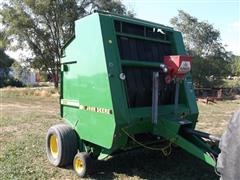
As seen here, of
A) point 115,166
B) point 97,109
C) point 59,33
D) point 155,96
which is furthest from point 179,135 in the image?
point 59,33

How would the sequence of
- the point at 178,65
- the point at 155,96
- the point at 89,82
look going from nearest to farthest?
the point at 178,65 < the point at 155,96 < the point at 89,82

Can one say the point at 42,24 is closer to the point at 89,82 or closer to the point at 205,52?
the point at 205,52

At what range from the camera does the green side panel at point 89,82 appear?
484cm

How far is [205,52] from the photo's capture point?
92.9 ft

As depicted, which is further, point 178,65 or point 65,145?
point 65,145

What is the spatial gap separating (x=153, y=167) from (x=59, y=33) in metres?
23.0

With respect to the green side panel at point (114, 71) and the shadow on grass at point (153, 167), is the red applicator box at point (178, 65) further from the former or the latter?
the shadow on grass at point (153, 167)

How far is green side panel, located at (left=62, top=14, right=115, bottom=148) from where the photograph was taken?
4.84m

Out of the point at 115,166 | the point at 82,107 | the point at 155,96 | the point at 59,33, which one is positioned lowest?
the point at 115,166

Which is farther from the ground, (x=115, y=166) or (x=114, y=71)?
(x=114, y=71)

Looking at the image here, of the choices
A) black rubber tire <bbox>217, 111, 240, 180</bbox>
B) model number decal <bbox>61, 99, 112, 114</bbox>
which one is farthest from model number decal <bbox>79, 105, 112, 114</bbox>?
black rubber tire <bbox>217, 111, 240, 180</bbox>

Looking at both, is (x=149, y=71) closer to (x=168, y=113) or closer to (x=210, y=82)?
(x=168, y=113)

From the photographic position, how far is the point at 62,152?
5586mm

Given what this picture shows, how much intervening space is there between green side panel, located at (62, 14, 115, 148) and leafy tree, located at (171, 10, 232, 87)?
2247cm
